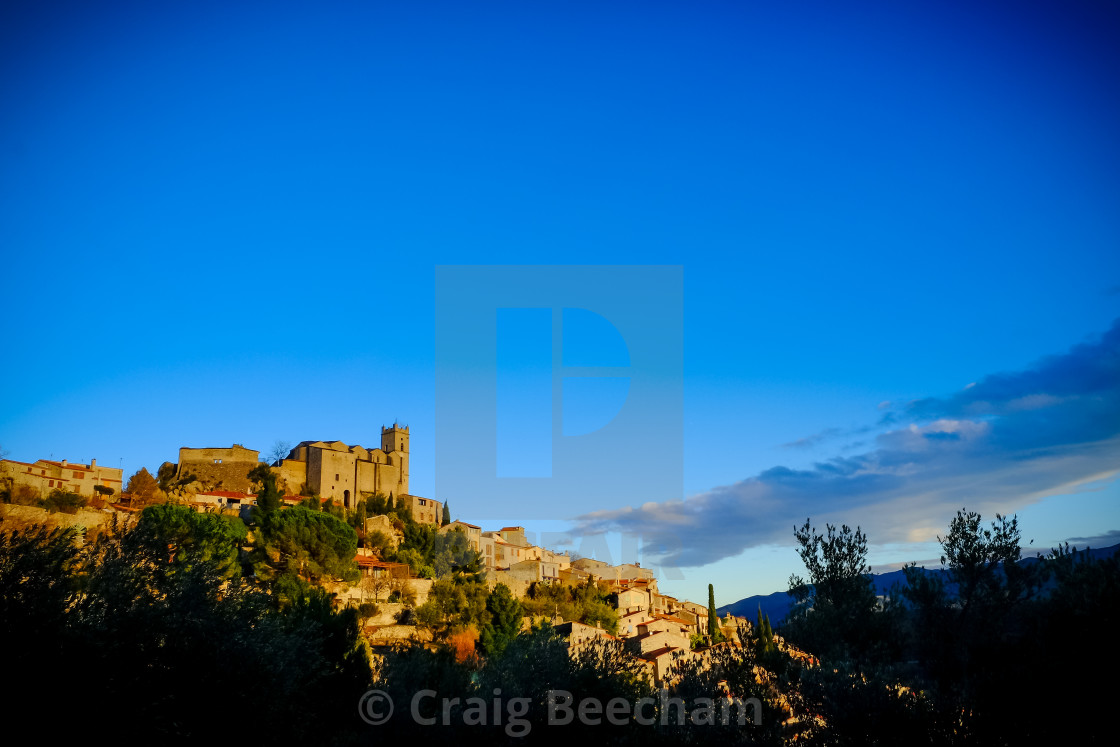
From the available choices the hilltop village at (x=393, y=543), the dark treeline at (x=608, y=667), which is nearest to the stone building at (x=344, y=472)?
the hilltop village at (x=393, y=543)

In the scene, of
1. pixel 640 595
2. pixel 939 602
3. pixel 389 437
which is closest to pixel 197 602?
pixel 939 602

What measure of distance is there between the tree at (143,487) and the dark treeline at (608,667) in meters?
38.6

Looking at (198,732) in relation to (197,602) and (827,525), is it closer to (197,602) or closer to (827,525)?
(197,602)

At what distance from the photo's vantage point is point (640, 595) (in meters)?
70.2

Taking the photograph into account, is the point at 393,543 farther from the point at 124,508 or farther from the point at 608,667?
the point at 608,667

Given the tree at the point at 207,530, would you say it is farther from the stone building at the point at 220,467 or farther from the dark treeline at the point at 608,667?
the dark treeline at the point at 608,667

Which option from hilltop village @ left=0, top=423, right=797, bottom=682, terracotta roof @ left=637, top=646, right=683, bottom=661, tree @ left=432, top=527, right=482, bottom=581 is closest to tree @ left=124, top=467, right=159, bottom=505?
hilltop village @ left=0, top=423, right=797, bottom=682

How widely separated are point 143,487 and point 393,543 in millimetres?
19257

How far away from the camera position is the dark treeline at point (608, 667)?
564 inches

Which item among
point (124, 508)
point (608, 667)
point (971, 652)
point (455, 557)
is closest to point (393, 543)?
point (455, 557)

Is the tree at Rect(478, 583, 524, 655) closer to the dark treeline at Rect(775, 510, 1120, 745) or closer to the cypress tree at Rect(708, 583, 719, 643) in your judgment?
the cypress tree at Rect(708, 583, 719, 643)

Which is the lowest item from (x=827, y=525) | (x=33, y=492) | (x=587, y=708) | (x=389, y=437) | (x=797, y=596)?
(x=587, y=708)

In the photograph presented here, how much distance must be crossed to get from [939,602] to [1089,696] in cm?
404

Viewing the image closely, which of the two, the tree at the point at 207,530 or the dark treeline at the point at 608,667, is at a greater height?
the tree at the point at 207,530
